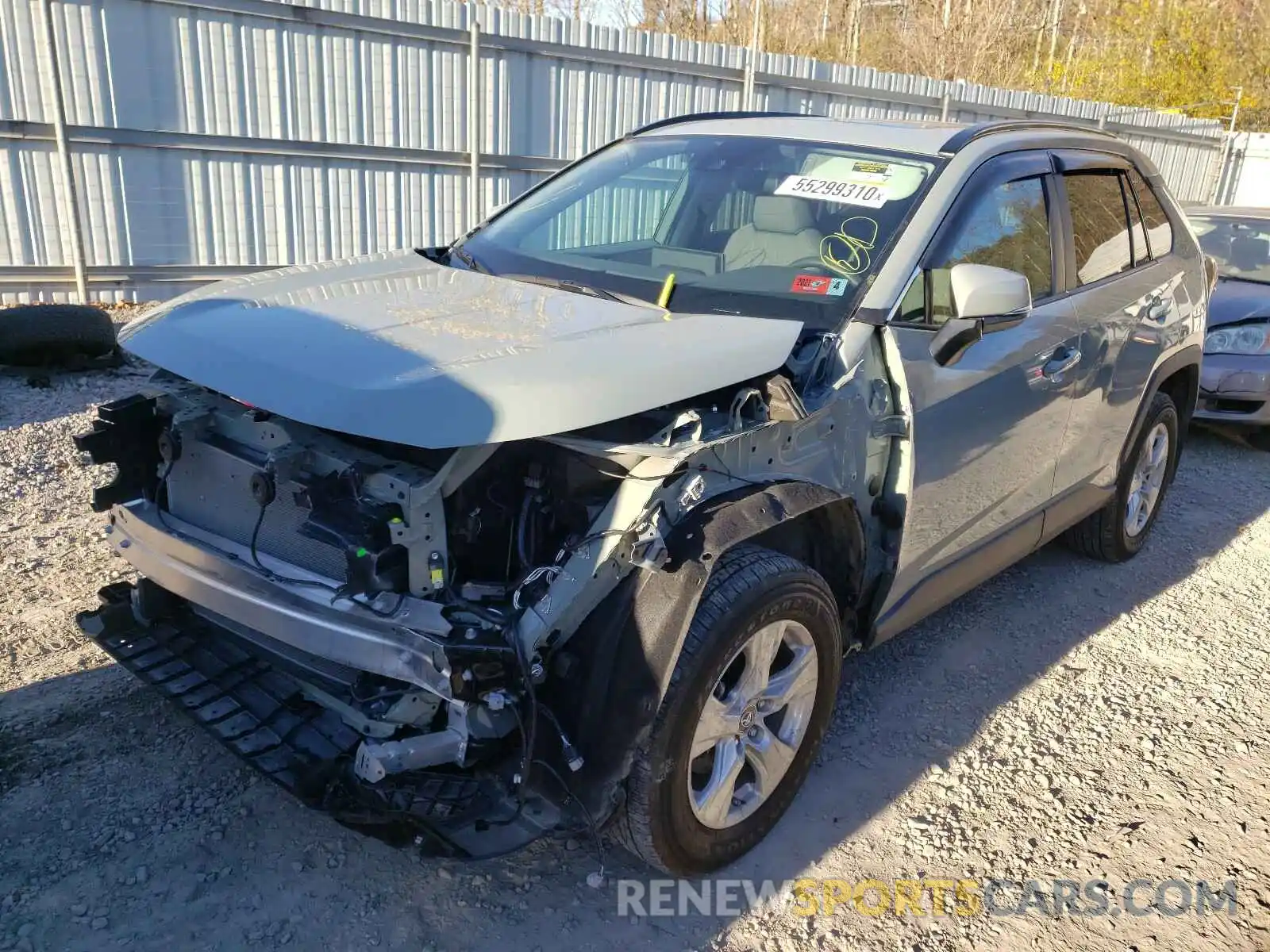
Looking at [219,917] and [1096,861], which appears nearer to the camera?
[219,917]

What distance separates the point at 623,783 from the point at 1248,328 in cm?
678

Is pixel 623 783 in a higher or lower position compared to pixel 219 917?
higher

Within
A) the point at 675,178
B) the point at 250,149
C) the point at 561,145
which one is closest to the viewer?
the point at 675,178

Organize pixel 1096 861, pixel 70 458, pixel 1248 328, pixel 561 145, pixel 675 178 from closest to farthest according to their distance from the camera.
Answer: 1. pixel 1096 861
2. pixel 675 178
3. pixel 70 458
4. pixel 1248 328
5. pixel 561 145

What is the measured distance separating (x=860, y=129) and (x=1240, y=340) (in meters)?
4.92

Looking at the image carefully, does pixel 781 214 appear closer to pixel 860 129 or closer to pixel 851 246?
pixel 851 246

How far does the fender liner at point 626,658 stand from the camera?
2.43 meters

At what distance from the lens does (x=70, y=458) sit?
5.41m

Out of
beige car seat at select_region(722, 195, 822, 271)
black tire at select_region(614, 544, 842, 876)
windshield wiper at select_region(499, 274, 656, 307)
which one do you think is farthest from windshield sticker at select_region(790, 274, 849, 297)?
black tire at select_region(614, 544, 842, 876)

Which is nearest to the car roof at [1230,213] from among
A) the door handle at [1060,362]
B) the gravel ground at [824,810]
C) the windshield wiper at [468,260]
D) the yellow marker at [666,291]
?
the gravel ground at [824,810]

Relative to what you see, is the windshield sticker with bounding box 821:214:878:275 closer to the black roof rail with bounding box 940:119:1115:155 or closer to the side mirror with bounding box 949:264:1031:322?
the side mirror with bounding box 949:264:1031:322

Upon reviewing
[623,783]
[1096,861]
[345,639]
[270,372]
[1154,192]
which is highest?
[1154,192]

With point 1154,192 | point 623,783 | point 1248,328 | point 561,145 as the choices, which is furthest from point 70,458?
point 1248,328

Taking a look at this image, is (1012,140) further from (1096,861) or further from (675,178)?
(1096,861)
